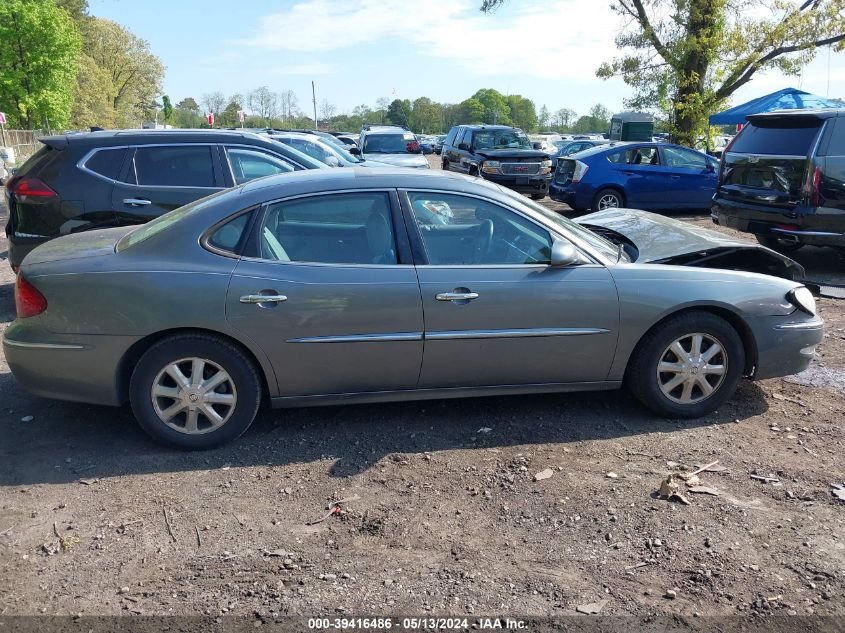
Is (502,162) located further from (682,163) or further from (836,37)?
(836,37)

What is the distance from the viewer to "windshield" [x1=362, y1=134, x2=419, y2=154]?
19.3m

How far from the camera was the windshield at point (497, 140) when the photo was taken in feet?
58.3

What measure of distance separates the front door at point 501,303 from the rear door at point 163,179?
3.45m

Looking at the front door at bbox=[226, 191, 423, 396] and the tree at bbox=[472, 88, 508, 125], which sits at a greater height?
the tree at bbox=[472, 88, 508, 125]

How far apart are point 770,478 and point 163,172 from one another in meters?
5.84

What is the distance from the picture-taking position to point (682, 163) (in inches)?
577

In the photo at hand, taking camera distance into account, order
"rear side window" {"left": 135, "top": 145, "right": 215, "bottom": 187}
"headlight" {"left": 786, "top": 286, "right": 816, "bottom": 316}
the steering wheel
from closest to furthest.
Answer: the steering wheel < "headlight" {"left": 786, "top": 286, "right": 816, "bottom": 316} < "rear side window" {"left": 135, "top": 145, "right": 215, "bottom": 187}

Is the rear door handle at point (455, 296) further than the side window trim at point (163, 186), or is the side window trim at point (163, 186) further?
the side window trim at point (163, 186)

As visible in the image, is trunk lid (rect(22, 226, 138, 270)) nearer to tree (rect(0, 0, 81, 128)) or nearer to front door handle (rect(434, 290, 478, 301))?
front door handle (rect(434, 290, 478, 301))

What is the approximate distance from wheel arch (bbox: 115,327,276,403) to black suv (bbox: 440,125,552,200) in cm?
1248

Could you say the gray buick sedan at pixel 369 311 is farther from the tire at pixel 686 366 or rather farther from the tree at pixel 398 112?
the tree at pixel 398 112

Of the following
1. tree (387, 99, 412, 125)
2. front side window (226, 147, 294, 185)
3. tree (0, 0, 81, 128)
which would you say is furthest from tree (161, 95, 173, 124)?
front side window (226, 147, 294, 185)

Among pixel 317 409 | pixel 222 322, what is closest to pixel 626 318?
pixel 317 409

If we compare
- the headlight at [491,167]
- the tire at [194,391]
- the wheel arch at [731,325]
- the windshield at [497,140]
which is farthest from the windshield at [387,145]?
the tire at [194,391]
